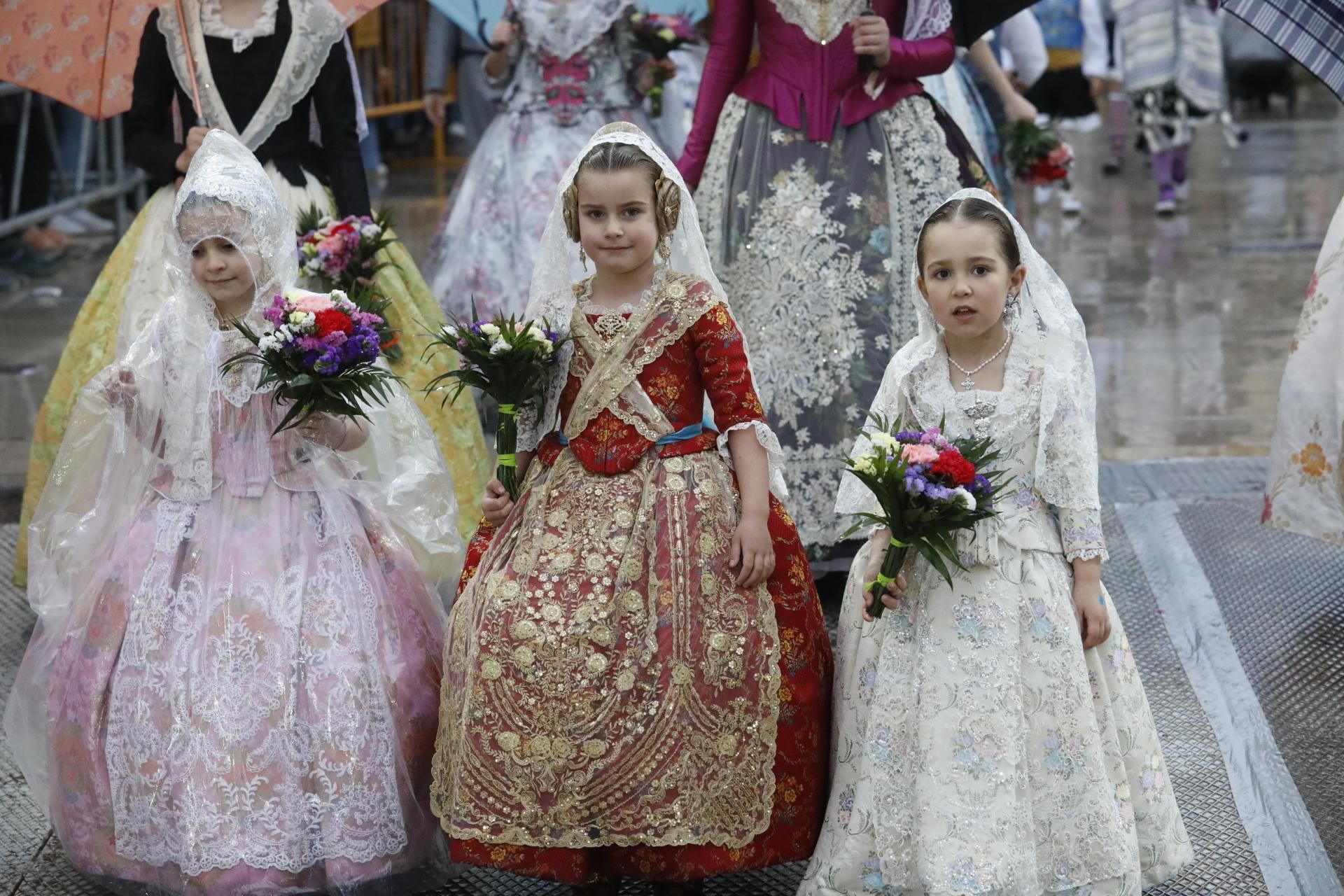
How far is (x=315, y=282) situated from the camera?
532 centimetres

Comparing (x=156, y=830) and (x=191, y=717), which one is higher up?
(x=191, y=717)

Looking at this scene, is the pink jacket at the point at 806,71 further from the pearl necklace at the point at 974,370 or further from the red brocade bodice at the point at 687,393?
the pearl necklace at the point at 974,370

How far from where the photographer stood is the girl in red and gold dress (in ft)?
11.4

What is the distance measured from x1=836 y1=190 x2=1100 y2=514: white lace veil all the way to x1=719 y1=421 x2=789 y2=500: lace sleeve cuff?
168mm

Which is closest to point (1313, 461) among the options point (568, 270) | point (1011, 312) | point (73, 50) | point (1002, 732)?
point (1011, 312)

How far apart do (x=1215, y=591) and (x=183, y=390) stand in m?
3.19

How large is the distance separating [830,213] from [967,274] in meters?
1.69

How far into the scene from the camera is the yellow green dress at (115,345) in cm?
536

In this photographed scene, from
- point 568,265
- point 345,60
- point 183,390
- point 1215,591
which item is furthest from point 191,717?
point 1215,591

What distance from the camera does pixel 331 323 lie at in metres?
3.74

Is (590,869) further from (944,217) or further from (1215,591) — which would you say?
(1215,591)
